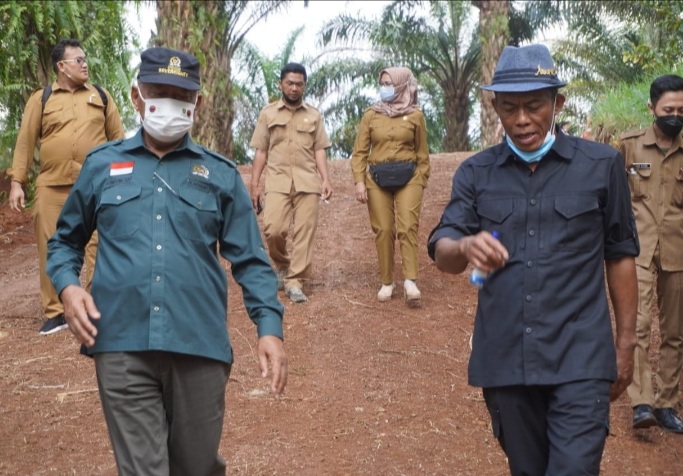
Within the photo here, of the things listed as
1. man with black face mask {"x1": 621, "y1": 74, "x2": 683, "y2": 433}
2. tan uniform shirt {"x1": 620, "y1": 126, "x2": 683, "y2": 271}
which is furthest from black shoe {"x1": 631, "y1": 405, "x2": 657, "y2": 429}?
tan uniform shirt {"x1": 620, "y1": 126, "x2": 683, "y2": 271}

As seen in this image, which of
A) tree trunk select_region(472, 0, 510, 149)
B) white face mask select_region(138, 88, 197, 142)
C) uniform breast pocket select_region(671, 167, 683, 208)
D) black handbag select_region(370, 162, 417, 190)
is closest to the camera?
white face mask select_region(138, 88, 197, 142)

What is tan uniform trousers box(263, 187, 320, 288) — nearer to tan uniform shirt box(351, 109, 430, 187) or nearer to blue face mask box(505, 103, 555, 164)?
tan uniform shirt box(351, 109, 430, 187)

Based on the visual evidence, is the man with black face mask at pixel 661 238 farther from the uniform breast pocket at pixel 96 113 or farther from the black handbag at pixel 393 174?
the uniform breast pocket at pixel 96 113

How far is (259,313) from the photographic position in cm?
412

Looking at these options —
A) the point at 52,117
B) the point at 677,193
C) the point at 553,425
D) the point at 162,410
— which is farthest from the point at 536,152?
the point at 52,117

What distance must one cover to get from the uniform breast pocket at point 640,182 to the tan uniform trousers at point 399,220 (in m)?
2.94

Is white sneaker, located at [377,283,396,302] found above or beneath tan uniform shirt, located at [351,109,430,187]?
beneath

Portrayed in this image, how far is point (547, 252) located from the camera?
385cm

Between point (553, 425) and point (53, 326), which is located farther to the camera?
point (53, 326)

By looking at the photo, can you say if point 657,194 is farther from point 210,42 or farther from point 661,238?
point 210,42

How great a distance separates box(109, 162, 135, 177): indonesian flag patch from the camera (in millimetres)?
4031

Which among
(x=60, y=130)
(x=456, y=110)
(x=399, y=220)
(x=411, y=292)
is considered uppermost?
(x=60, y=130)

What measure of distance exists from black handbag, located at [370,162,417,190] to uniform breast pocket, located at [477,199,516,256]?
5.57 m

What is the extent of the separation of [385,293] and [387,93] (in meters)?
1.85
